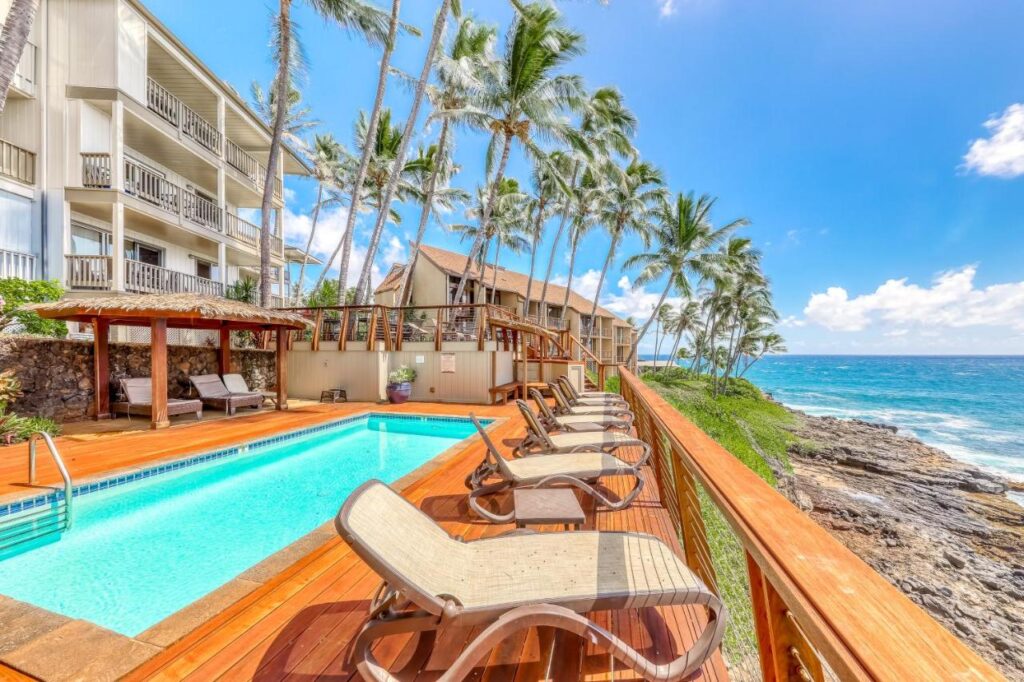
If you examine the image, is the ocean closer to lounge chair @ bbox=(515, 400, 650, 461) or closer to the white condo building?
lounge chair @ bbox=(515, 400, 650, 461)

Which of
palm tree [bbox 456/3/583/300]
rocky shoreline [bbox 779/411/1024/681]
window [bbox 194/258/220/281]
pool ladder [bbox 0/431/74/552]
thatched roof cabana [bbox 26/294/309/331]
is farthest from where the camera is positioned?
window [bbox 194/258/220/281]

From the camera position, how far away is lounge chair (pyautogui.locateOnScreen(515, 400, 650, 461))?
3.98 m

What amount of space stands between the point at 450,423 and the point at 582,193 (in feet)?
53.4

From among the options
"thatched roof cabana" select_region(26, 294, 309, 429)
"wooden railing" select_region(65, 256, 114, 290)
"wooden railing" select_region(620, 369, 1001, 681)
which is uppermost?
"wooden railing" select_region(65, 256, 114, 290)

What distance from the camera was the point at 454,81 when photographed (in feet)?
46.6

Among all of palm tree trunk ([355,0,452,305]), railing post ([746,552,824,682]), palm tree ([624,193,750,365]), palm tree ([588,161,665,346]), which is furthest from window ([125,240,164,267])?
palm tree ([624,193,750,365])

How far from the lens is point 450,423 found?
854cm

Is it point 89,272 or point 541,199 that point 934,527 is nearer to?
point 541,199

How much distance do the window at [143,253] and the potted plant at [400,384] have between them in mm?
6941

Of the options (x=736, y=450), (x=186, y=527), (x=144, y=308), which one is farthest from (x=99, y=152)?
(x=736, y=450)

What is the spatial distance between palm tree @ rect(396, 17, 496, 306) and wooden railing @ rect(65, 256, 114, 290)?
276 inches

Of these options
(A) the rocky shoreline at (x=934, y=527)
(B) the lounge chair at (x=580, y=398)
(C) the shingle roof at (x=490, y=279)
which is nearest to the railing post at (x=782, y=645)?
(B) the lounge chair at (x=580, y=398)

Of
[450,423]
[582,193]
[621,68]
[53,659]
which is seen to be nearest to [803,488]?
[450,423]

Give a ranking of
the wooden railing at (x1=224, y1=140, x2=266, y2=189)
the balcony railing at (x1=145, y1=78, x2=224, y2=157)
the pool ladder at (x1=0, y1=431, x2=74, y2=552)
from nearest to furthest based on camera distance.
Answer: the pool ladder at (x1=0, y1=431, x2=74, y2=552) < the balcony railing at (x1=145, y1=78, x2=224, y2=157) < the wooden railing at (x1=224, y1=140, x2=266, y2=189)
